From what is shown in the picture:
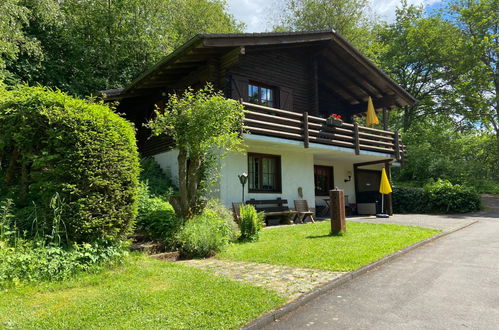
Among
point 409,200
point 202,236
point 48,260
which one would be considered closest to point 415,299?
point 202,236

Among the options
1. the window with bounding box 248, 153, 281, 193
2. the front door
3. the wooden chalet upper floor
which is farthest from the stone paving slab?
the front door

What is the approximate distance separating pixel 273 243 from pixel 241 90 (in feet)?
20.9

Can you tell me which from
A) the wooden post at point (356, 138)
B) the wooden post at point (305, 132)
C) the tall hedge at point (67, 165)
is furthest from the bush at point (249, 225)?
the wooden post at point (356, 138)

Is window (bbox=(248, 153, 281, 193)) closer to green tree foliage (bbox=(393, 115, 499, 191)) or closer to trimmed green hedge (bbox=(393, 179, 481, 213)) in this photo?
trimmed green hedge (bbox=(393, 179, 481, 213))

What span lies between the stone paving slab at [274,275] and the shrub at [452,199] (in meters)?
13.6

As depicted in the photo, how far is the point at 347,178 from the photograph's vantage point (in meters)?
18.1

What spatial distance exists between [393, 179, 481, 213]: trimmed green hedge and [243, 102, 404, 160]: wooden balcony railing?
8.11 ft

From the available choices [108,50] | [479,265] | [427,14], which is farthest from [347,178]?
[427,14]

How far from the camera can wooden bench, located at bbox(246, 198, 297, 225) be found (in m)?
12.0

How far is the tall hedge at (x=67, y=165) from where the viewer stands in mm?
5570

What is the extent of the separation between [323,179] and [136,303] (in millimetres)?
13996

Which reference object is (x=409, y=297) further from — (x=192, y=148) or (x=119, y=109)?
(x=119, y=109)

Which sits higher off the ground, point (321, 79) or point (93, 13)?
point (93, 13)

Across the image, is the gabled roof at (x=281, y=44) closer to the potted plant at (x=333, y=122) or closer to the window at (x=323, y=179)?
the potted plant at (x=333, y=122)
